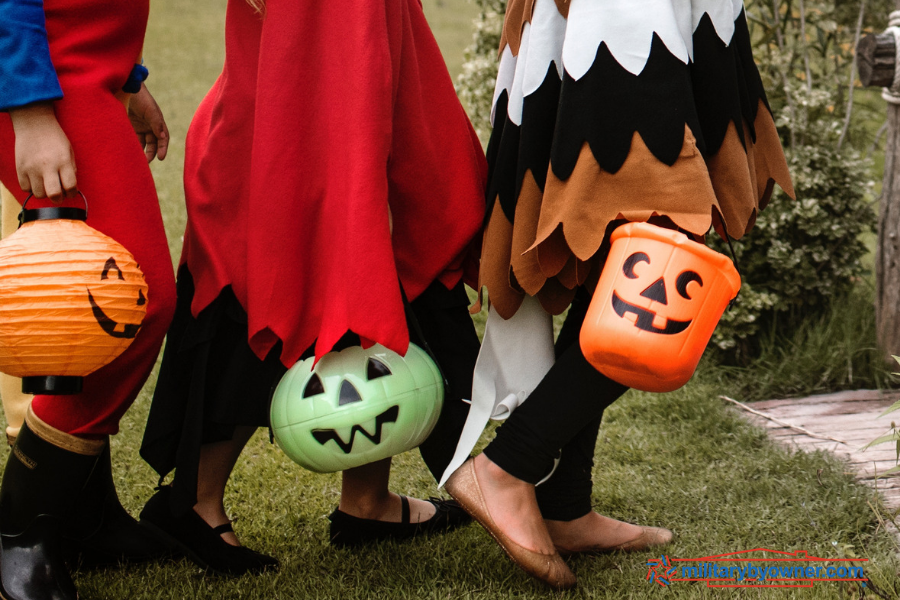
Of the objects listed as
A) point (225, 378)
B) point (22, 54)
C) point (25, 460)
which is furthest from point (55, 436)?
point (22, 54)

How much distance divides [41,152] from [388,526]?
1.13 m

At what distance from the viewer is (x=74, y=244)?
139cm

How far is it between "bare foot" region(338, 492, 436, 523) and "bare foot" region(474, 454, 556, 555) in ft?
1.50

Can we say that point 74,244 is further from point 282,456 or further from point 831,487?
point 831,487

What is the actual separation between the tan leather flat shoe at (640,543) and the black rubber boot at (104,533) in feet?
3.03

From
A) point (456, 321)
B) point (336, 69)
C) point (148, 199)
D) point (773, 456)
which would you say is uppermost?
point (336, 69)

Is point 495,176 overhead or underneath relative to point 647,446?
overhead

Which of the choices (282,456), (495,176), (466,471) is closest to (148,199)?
(495,176)

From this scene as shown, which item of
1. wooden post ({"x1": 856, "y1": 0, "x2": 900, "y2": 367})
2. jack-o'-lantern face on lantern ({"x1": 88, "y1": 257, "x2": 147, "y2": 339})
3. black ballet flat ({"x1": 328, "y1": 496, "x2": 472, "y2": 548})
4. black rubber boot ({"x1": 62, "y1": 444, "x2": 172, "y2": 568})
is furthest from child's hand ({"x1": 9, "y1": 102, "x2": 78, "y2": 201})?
wooden post ({"x1": 856, "y1": 0, "x2": 900, "y2": 367})

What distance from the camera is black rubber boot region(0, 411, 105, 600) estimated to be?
163 centimetres

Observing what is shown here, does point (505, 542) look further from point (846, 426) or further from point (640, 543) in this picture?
point (846, 426)

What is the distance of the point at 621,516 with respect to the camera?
2.16m

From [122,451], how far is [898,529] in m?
2.12

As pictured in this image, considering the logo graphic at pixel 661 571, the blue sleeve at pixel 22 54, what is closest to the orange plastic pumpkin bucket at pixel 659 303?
the logo graphic at pixel 661 571
